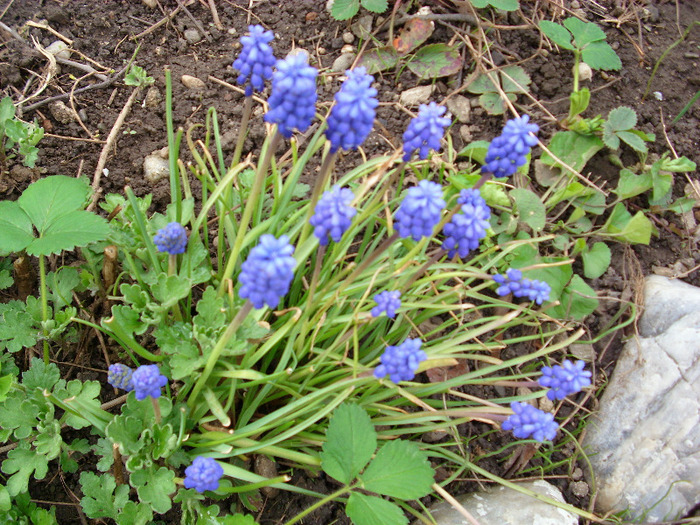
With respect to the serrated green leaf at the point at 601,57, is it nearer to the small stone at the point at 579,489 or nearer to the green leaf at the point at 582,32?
→ the green leaf at the point at 582,32

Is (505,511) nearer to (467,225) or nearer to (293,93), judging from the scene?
(467,225)

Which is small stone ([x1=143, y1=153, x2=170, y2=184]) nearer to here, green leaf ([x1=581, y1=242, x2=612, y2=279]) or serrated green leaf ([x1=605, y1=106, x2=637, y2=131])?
green leaf ([x1=581, y1=242, x2=612, y2=279])

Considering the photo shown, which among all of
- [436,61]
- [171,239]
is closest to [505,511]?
[171,239]

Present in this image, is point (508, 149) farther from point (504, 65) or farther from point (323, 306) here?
point (504, 65)

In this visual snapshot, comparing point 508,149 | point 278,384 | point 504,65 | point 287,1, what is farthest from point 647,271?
point 287,1

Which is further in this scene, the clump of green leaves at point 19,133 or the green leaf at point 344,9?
the green leaf at point 344,9

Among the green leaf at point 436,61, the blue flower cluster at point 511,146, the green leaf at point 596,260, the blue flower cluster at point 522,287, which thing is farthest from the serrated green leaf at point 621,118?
the blue flower cluster at point 511,146

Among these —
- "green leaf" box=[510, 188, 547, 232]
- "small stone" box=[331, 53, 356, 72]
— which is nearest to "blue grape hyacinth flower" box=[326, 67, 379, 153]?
"green leaf" box=[510, 188, 547, 232]
